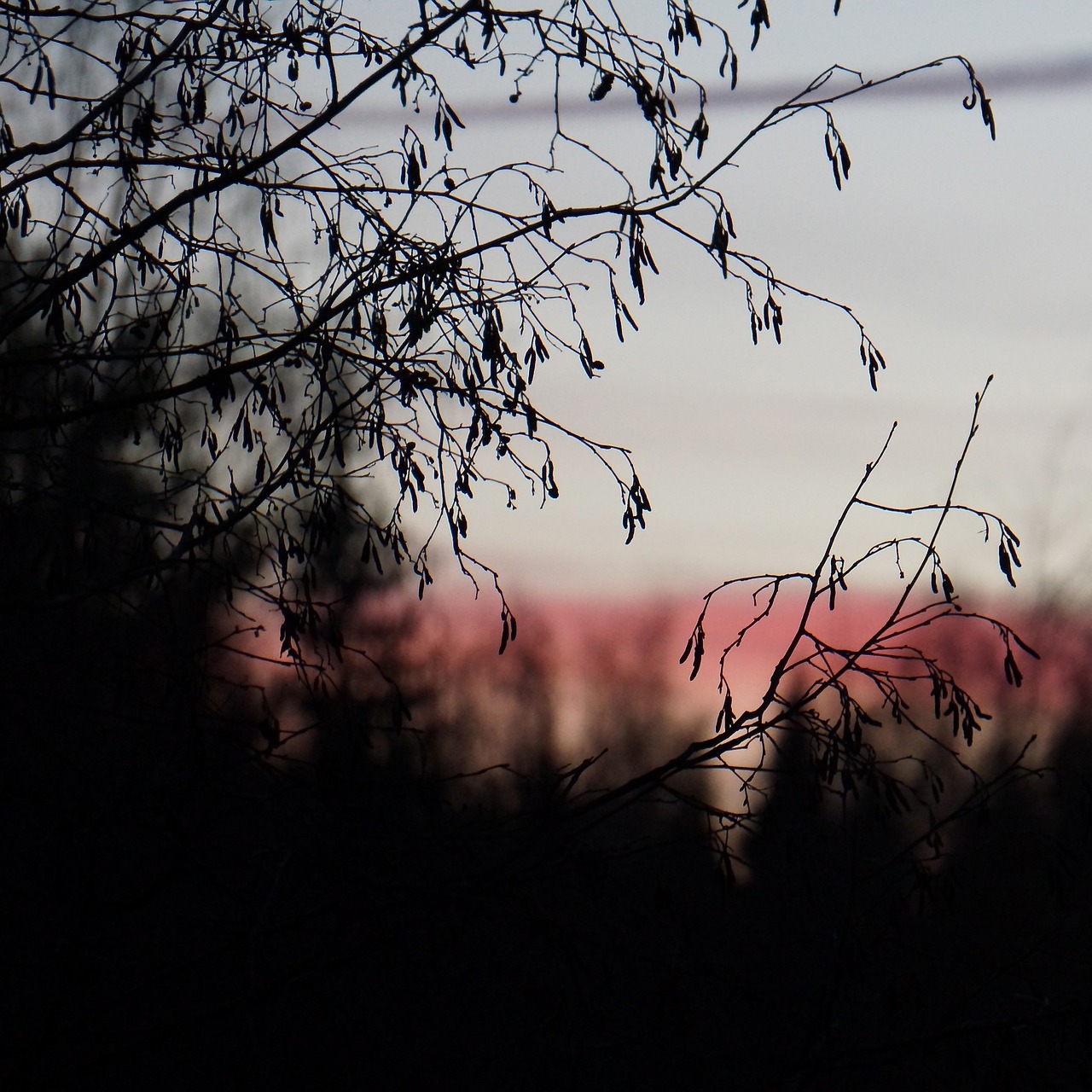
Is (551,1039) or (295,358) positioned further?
(551,1039)

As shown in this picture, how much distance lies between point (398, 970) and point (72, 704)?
1.43m

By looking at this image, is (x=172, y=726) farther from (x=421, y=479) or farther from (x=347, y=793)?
(x=421, y=479)

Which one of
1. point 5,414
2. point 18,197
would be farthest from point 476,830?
point 18,197

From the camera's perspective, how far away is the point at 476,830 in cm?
358

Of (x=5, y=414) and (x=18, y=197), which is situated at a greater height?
(x=18, y=197)

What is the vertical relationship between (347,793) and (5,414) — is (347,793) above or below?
below

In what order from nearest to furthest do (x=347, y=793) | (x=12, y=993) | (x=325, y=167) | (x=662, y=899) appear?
(x=662, y=899) < (x=347, y=793) < (x=325, y=167) < (x=12, y=993)

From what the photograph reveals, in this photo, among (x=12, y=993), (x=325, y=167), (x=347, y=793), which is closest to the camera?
(x=347, y=793)

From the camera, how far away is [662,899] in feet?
10.3

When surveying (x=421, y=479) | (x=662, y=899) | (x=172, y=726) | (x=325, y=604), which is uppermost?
(x=421, y=479)

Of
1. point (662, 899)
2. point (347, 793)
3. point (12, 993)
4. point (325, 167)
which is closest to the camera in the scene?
point (662, 899)

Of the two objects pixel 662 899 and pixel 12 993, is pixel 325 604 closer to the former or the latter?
pixel 662 899

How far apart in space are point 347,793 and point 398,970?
857 millimetres

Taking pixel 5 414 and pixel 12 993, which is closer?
pixel 5 414
